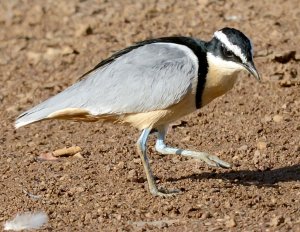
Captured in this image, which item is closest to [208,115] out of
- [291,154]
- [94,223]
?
[291,154]

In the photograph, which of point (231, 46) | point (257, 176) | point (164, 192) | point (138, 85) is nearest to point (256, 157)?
point (257, 176)

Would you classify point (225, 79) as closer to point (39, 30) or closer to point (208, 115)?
point (208, 115)

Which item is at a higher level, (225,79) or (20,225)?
(225,79)

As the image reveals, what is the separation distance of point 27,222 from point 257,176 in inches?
89.6

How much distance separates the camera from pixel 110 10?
14.6 metres

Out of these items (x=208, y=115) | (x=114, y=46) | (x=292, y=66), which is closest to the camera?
(x=208, y=115)

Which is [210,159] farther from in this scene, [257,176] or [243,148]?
[243,148]

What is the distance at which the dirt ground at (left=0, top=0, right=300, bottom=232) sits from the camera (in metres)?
8.31

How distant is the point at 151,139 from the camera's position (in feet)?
34.3

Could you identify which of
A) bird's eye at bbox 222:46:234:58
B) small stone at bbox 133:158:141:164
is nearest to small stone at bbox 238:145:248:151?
small stone at bbox 133:158:141:164

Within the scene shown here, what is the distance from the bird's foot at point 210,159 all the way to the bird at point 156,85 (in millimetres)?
427

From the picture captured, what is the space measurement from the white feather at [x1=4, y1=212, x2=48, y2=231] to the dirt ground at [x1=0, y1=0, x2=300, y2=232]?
0.09m

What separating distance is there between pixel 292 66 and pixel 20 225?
4.91 m

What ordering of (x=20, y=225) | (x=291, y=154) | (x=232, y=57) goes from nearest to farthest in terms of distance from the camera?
(x=20, y=225) → (x=232, y=57) → (x=291, y=154)
